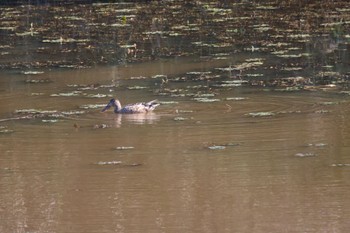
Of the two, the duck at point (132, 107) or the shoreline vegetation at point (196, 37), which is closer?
the duck at point (132, 107)

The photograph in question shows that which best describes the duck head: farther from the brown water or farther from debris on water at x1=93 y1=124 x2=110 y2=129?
debris on water at x1=93 y1=124 x2=110 y2=129

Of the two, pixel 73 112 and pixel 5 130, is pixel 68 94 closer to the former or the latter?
pixel 73 112

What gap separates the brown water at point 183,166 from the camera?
7.53m

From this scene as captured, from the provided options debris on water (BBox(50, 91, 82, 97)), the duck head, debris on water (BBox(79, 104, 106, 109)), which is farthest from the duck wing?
debris on water (BBox(50, 91, 82, 97))

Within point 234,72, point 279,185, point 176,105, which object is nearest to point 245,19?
point 234,72

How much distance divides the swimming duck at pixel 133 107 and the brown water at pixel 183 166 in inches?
3.3

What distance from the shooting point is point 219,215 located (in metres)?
7.55

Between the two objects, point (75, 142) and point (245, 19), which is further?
point (245, 19)

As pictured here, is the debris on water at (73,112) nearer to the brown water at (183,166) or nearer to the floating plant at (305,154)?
the brown water at (183,166)

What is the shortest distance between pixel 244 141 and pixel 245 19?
10.5m

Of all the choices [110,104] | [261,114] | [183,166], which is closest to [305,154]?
[183,166]

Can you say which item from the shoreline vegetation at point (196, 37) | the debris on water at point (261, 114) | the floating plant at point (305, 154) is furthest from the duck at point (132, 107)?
the floating plant at point (305, 154)

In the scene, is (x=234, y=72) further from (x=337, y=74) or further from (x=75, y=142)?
(x=75, y=142)

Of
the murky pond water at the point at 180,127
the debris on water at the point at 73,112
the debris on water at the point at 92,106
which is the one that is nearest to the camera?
the murky pond water at the point at 180,127
